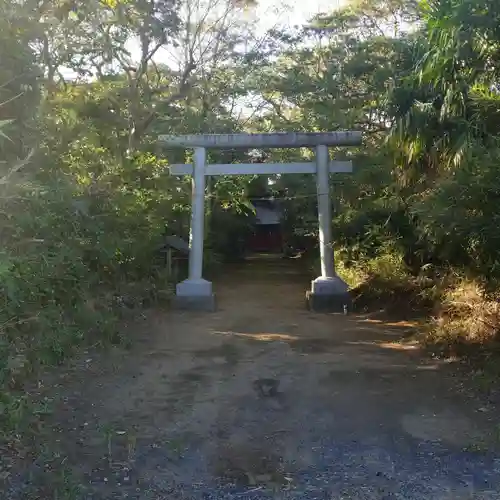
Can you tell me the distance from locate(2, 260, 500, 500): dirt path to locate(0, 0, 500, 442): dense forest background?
690 mm

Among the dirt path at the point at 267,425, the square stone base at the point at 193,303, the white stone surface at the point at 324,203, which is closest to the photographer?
the dirt path at the point at 267,425

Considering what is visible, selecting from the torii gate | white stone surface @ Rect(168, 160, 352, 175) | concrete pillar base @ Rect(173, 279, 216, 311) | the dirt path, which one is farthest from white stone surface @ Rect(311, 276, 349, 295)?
the dirt path

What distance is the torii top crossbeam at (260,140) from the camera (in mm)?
12453

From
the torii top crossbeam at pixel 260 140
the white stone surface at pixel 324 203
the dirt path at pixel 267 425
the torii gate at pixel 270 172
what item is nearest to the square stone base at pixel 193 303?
the torii gate at pixel 270 172

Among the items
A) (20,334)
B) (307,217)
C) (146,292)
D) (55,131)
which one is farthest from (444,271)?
(307,217)

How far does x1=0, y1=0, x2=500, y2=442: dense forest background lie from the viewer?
499cm

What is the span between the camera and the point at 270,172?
1273 centimetres

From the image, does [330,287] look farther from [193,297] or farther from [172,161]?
[172,161]

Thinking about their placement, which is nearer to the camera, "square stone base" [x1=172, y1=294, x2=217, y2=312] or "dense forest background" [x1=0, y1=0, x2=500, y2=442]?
"dense forest background" [x1=0, y1=0, x2=500, y2=442]

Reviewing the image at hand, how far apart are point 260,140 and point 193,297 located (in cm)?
331

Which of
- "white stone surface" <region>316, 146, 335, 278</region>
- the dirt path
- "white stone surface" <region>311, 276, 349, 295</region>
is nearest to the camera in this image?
the dirt path

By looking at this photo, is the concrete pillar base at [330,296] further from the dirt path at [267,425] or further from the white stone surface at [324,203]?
the dirt path at [267,425]

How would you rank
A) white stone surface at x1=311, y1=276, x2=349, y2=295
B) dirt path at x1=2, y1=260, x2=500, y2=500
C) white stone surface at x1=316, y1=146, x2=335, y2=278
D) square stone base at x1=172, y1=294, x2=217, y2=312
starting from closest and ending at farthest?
dirt path at x1=2, y1=260, x2=500, y2=500 → square stone base at x1=172, y1=294, x2=217, y2=312 → white stone surface at x1=311, y1=276, x2=349, y2=295 → white stone surface at x1=316, y1=146, x2=335, y2=278

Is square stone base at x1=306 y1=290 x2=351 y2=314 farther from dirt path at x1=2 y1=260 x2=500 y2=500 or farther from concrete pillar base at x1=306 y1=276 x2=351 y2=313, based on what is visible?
dirt path at x1=2 y1=260 x2=500 y2=500
